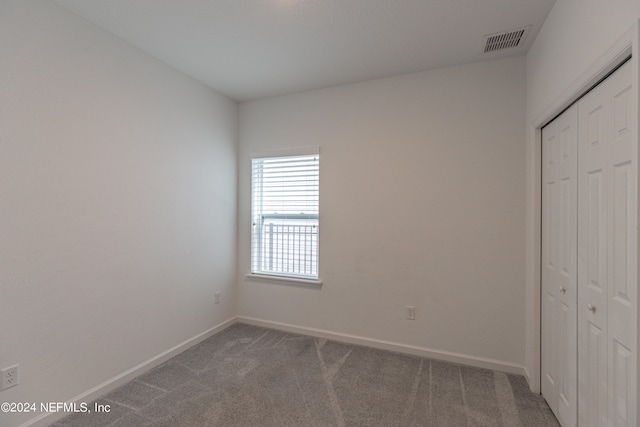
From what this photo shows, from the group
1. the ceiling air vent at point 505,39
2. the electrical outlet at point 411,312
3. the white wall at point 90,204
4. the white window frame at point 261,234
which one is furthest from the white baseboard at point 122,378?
the ceiling air vent at point 505,39

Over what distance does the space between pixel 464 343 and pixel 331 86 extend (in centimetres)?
295

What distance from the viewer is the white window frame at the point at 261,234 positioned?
3.23m

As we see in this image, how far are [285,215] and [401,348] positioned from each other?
1.92 meters

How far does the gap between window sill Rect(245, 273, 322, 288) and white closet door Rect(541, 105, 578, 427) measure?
80.3 inches

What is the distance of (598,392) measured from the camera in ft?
4.63

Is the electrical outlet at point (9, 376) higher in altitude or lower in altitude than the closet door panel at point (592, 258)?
lower

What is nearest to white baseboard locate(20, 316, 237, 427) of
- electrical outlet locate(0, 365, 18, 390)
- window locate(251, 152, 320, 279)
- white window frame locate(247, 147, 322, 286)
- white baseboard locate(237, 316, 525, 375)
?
electrical outlet locate(0, 365, 18, 390)

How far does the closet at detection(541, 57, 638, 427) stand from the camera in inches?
47.1

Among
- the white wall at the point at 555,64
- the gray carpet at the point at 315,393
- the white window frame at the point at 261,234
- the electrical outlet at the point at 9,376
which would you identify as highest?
the white wall at the point at 555,64

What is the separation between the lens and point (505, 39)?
7.29ft

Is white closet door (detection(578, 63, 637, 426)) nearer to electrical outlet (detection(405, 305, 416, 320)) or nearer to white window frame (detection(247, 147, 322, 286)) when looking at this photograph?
electrical outlet (detection(405, 305, 416, 320))

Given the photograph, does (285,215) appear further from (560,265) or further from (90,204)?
(560,265)

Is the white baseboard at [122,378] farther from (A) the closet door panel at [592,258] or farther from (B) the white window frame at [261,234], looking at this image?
(A) the closet door panel at [592,258]

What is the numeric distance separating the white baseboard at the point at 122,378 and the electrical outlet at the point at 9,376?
0.92 ft
